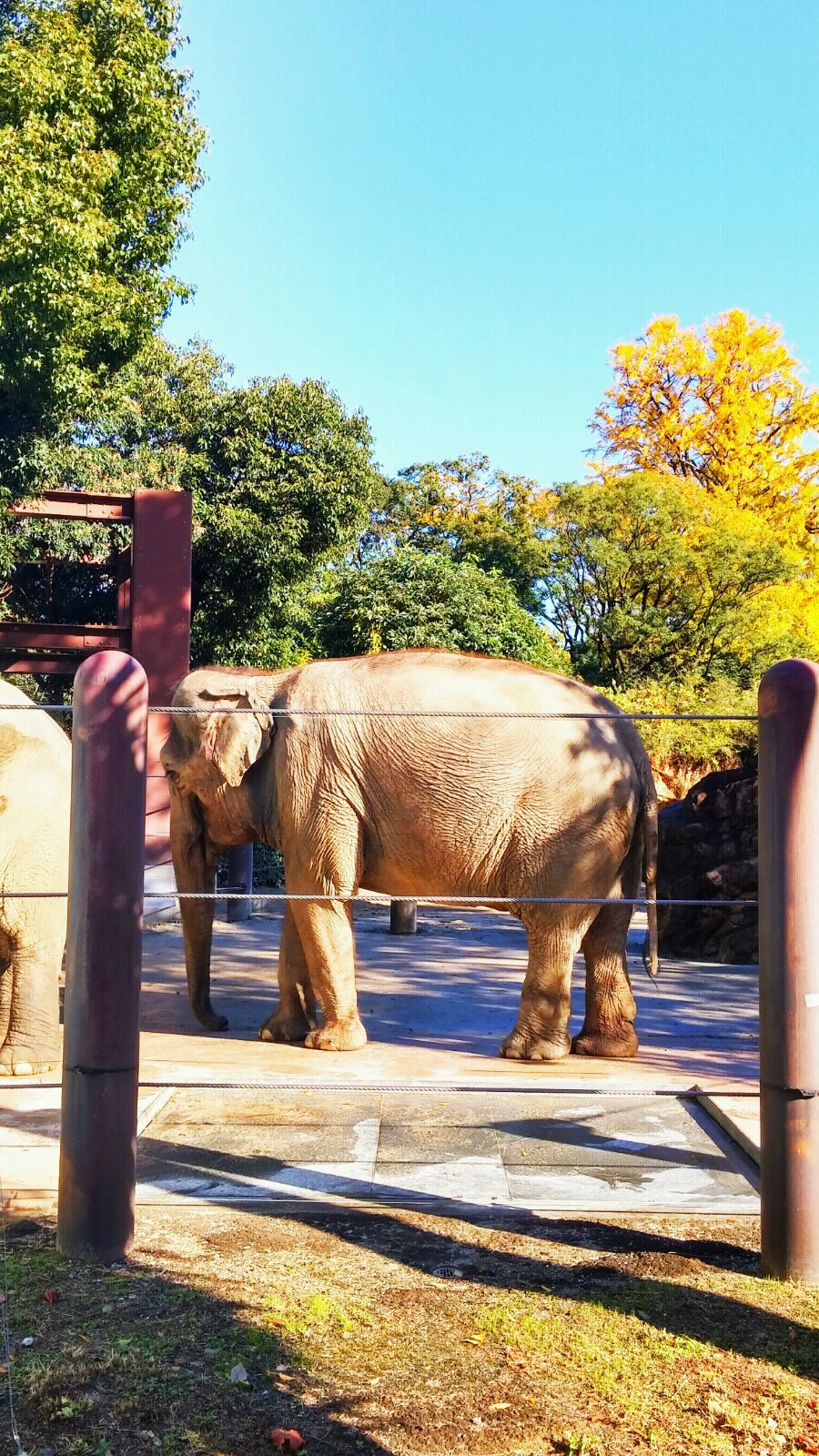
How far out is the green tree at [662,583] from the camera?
2297 centimetres

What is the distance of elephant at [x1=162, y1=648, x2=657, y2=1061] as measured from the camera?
6.29 meters

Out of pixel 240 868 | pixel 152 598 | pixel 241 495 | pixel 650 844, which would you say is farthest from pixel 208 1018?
pixel 241 495

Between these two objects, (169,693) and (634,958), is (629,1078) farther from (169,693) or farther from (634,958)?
(634,958)

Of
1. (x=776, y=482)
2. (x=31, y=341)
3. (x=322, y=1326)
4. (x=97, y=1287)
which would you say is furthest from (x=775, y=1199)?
(x=776, y=482)

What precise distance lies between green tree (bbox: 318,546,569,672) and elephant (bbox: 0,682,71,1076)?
13007mm

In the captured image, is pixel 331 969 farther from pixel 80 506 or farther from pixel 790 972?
pixel 80 506

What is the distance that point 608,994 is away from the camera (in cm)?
651

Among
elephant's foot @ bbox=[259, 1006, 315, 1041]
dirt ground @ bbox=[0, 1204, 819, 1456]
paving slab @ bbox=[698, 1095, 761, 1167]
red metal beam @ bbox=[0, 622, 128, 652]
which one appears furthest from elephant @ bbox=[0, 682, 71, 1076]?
red metal beam @ bbox=[0, 622, 128, 652]

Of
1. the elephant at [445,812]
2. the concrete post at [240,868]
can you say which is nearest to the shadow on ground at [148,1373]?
the elephant at [445,812]

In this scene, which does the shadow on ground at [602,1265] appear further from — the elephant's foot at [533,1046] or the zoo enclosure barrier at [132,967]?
the elephant's foot at [533,1046]

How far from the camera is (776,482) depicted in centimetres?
2892

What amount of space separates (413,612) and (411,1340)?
16856 millimetres

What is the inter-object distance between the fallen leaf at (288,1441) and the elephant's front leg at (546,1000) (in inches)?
155

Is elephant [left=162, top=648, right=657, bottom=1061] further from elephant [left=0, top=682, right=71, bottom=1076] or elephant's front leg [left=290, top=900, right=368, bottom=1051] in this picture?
elephant [left=0, top=682, right=71, bottom=1076]
